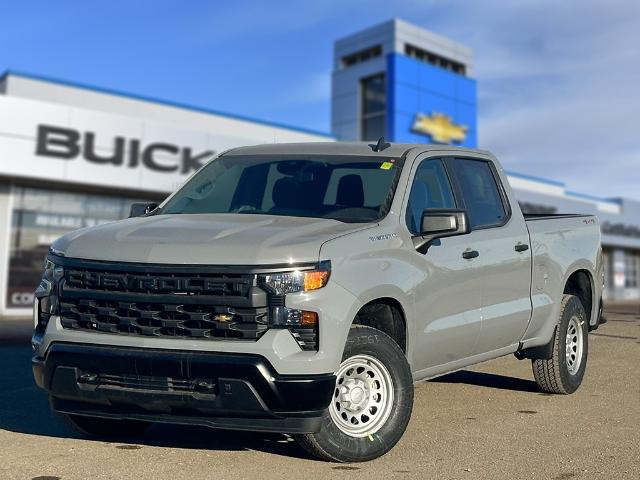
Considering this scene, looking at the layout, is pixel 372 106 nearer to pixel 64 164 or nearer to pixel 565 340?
pixel 64 164

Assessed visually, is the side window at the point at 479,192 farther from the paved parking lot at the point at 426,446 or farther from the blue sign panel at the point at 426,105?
the blue sign panel at the point at 426,105

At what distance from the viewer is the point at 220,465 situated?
4480mm

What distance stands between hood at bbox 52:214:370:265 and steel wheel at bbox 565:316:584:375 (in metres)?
3.23

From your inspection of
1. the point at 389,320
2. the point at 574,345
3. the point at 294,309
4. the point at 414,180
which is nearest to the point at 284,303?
the point at 294,309

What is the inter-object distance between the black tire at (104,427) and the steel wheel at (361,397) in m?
1.58

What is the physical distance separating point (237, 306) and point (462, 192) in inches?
98.9

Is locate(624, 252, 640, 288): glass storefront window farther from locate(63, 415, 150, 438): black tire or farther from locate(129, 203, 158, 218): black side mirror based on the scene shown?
locate(63, 415, 150, 438): black tire

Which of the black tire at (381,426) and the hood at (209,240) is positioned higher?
the hood at (209,240)

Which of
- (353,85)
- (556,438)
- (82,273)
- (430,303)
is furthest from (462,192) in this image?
(353,85)

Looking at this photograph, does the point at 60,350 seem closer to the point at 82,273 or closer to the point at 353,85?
the point at 82,273

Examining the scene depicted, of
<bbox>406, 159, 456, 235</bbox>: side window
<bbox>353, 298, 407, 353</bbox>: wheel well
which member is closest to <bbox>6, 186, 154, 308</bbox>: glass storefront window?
<bbox>406, 159, 456, 235</bbox>: side window

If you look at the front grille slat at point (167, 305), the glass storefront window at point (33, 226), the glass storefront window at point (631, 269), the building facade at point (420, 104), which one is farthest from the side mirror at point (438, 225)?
the glass storefront window at point (631, 269)

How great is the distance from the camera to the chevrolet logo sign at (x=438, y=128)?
51.0m

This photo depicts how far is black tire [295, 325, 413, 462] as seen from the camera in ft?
14.5
